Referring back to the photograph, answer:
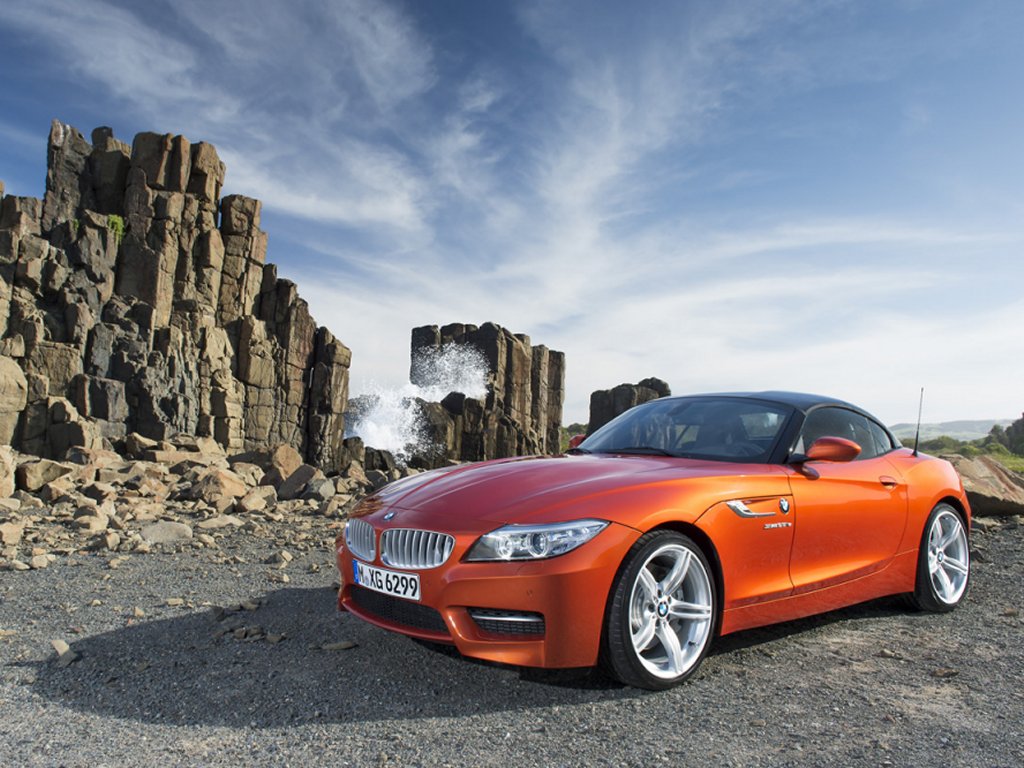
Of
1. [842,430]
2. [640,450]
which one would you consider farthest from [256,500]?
[842,430]

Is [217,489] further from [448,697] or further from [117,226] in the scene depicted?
[117,226]

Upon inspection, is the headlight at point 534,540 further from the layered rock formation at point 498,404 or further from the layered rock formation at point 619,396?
the layered rock formation at point 619,396

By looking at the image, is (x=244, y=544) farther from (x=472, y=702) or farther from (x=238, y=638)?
(x=472, y=702)

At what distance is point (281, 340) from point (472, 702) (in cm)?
3645

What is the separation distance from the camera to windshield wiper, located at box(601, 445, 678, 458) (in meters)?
4.20

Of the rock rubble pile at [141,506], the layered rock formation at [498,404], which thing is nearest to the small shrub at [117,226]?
the rock rubble pile at [141,506]

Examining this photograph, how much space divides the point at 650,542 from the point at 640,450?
123cm

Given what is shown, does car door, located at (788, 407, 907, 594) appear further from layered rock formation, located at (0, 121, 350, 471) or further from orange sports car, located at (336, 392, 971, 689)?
layered rock formation, located at (0, 121, 350, 471)

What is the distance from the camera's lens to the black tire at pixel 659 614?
3045 millimetres

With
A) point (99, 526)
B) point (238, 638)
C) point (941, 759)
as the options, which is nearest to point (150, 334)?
point (99, 526)

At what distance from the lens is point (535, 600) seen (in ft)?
9.65

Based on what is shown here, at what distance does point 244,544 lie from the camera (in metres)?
7.10

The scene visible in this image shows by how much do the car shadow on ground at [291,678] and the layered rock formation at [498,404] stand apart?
39.7 metres

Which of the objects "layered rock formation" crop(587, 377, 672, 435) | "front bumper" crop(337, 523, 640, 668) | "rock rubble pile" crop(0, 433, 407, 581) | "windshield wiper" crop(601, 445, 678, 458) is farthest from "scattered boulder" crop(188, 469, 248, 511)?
"layered rock formation" crop(587, 377, 672, 435)
